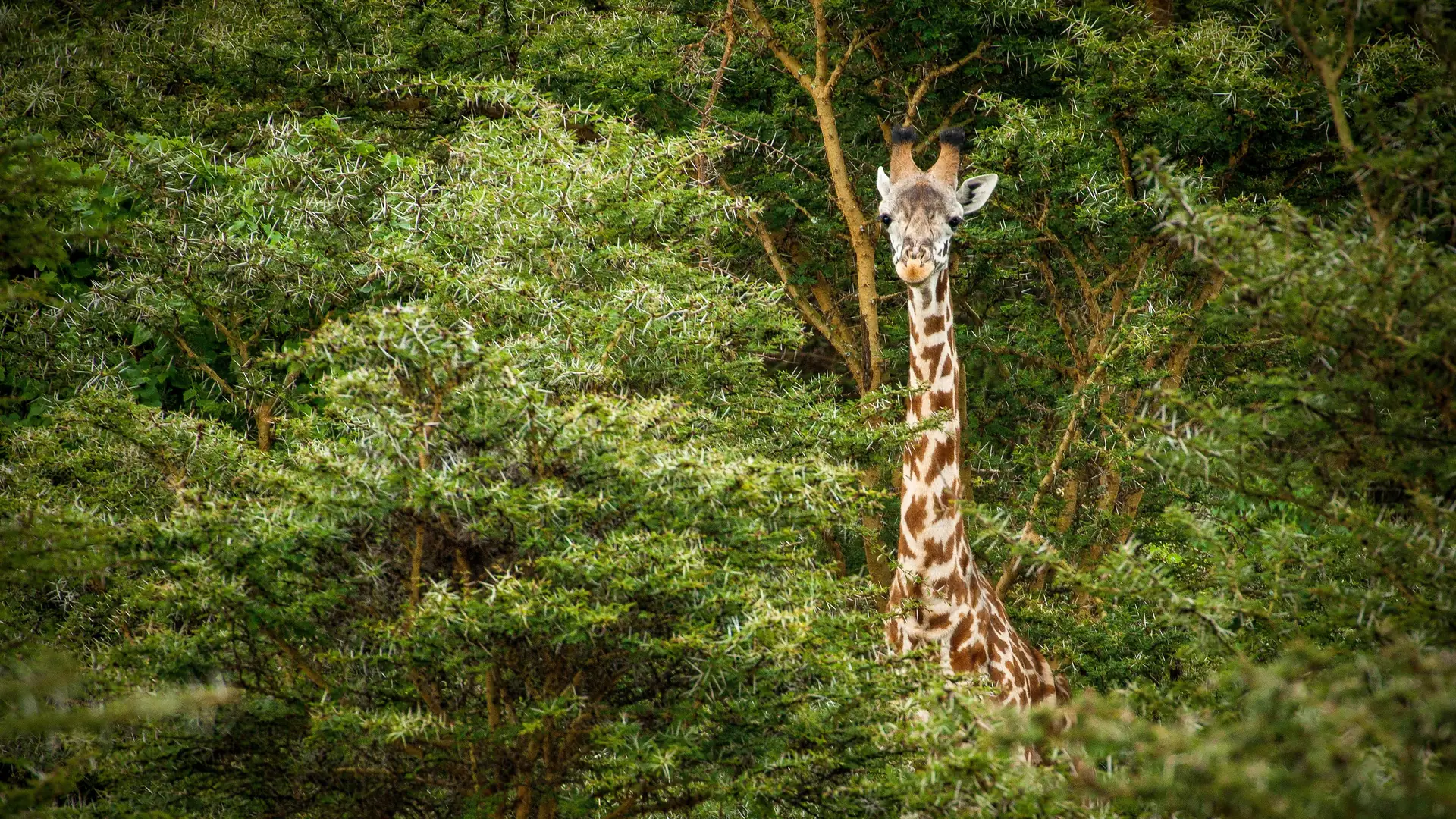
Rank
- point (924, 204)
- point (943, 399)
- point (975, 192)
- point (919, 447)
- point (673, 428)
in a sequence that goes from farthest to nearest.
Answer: point (975, 192)
point (943, 399)
point (919, 447)
point (924, 204)
point (673, 428)

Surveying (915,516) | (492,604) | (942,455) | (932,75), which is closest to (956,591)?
(915,516)

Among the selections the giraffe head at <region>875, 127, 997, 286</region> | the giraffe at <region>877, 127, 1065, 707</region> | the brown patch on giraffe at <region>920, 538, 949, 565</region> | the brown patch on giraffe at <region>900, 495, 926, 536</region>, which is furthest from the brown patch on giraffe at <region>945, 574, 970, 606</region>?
the giraffe head at <region>875, 127, 997, 286</region>

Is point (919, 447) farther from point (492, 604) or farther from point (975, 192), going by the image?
point (492, 604)

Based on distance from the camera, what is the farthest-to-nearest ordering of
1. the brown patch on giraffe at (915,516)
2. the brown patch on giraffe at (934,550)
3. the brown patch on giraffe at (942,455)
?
the brown patch on giraffe at (942,455) → the brown patch on giraffe at (915,516) → the brown patch on giraffe at (934,550)

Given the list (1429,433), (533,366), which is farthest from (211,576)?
(1429,433)

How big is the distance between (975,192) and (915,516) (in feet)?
7.68

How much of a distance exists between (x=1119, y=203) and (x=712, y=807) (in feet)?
18.3

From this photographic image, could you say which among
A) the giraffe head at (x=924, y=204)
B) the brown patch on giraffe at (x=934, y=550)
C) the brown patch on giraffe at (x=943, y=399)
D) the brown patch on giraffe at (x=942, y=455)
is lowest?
the brown patch on giraffe at (x=934, y=550)

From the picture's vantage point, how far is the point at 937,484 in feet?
27.2

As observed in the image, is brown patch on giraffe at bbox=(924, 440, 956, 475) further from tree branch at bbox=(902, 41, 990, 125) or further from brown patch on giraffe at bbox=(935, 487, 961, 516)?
tree branch at bbox=(902, 41, 990, 125)

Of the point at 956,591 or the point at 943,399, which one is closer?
the point at 956,591

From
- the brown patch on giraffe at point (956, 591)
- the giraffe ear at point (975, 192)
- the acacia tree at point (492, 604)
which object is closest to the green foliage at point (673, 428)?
the acacia tree at point (492, 604)

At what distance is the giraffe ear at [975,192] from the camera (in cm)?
888

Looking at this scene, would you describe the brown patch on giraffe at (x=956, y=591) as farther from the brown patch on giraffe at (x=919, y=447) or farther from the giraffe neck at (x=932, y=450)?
the brown patch on giraffe at (x=919, y=447)
